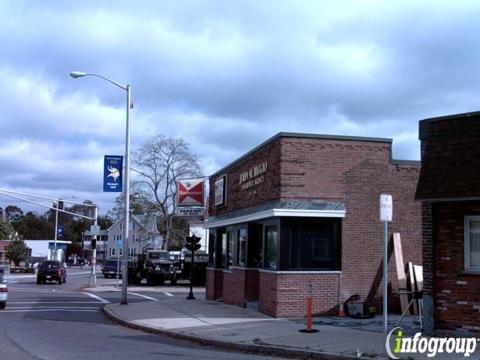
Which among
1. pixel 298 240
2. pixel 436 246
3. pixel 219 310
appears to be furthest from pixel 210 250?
pixel 436 246

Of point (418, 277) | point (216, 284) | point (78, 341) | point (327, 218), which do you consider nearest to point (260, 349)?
point (78, 341)

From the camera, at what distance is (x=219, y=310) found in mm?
20922

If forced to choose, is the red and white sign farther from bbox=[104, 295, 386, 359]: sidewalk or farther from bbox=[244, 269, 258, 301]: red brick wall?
bbox=[244, 269, 258, 301]: red brick wall

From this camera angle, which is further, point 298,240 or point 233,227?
point 233,227

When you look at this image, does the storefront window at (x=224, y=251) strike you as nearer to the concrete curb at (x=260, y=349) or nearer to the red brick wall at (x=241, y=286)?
the red brick wall at (x=241, y=286)

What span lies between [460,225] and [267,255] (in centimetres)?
742

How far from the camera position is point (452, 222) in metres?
13.6

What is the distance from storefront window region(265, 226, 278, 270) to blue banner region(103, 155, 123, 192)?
969 centimetres

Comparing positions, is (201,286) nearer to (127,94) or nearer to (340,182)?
(127,94)

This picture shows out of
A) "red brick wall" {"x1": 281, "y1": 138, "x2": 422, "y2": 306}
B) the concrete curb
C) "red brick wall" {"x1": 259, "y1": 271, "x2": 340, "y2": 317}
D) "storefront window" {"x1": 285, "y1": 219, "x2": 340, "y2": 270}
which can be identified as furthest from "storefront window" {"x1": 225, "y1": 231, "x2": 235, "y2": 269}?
the concrete curb

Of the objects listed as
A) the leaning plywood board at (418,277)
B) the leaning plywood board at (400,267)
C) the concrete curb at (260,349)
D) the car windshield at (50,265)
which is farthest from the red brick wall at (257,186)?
the car windshield at (50,265)

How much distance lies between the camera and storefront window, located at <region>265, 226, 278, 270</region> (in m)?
A: 18.6

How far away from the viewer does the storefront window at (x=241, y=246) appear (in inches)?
864

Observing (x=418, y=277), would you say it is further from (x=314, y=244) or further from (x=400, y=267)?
(x=314, y=244)
